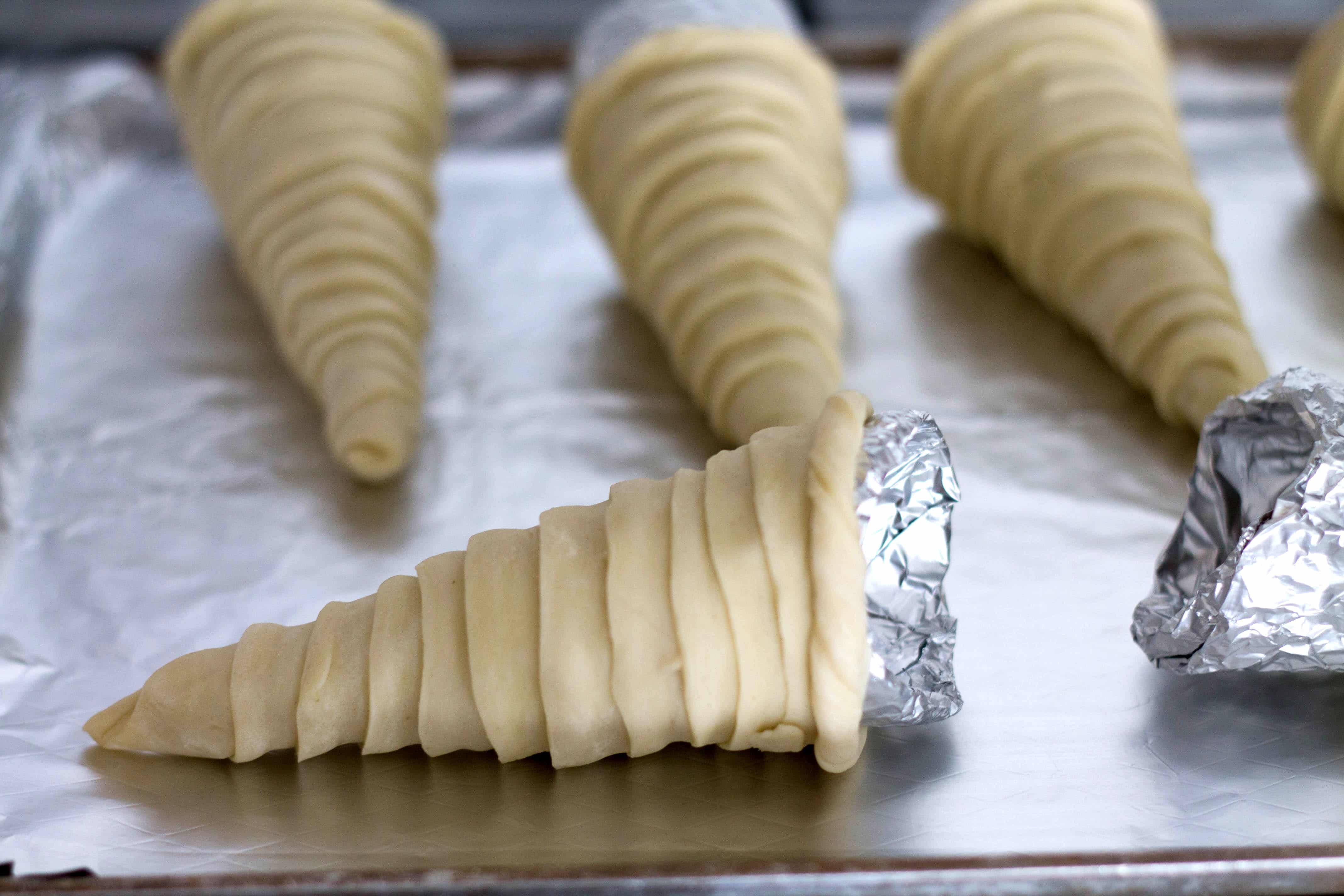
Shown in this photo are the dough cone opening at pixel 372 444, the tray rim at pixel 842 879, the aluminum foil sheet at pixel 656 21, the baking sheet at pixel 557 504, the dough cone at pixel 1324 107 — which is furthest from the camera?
the dough cone at pixel 1324 107

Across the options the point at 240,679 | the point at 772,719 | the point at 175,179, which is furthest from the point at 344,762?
the point at 175,179

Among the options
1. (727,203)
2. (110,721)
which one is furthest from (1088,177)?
(110,721)

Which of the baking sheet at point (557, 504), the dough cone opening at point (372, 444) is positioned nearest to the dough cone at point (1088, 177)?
the baking sheet at point (557, 504)

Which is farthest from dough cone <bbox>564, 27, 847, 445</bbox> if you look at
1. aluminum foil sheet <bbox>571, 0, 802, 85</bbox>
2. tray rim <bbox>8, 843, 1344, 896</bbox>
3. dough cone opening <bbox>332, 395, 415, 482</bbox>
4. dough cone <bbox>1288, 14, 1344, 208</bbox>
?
dough cone <bbox>1288, 14, 1344, 208</bbox>

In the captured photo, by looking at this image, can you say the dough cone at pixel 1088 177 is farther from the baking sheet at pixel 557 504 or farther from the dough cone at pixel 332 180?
the dough cone at pixel 332 180

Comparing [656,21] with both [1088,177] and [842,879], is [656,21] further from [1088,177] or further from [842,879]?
[842,879]

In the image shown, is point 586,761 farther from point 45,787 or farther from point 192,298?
point 192,298
